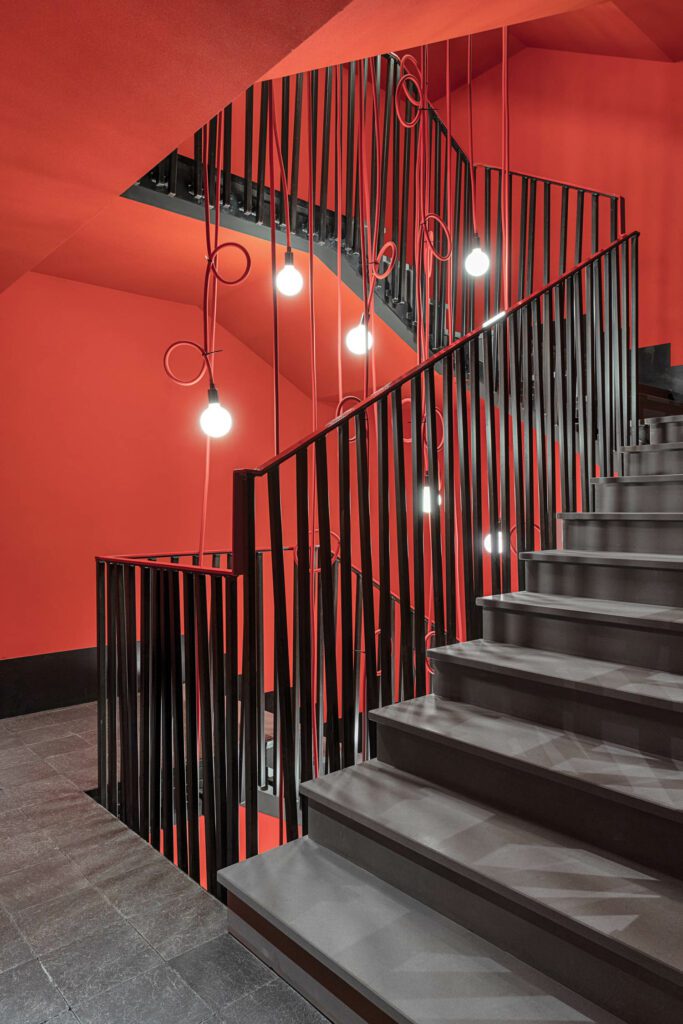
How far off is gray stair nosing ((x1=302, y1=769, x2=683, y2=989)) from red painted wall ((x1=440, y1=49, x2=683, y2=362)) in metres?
4.72

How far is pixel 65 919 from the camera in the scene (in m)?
2.08

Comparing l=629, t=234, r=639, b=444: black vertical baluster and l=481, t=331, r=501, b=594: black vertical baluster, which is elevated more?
l=629, t=234, r=639, b=444: black vertical baluster

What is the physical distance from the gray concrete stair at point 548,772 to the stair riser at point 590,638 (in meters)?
0.33

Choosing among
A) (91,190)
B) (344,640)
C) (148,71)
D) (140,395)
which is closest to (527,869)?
(344,640)

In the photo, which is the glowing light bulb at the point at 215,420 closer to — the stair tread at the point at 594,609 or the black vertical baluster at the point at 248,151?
the stair tread at the point at 594,609

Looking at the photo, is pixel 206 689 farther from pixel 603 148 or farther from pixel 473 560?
pixel 603 148

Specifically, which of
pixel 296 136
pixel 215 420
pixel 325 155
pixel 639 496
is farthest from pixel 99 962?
pixel 325 155

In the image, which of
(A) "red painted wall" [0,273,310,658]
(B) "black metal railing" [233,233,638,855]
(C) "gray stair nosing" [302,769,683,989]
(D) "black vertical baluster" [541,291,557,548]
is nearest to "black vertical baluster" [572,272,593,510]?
(B) "black metal railing" [233,233,638,855]

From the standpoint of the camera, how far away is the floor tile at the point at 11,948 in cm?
190

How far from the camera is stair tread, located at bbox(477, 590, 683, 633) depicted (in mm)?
2068

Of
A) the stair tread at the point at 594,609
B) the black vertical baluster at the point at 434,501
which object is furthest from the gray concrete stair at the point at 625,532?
the black vertical baluster at the point at 434,501

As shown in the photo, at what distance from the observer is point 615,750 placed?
1.85m

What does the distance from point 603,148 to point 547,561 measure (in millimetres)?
4628

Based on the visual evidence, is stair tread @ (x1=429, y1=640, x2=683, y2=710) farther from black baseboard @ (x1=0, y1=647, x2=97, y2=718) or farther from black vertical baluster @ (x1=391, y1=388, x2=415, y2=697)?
black baseboard @ (x1=0, y1=647, x2=97, y2=718)
